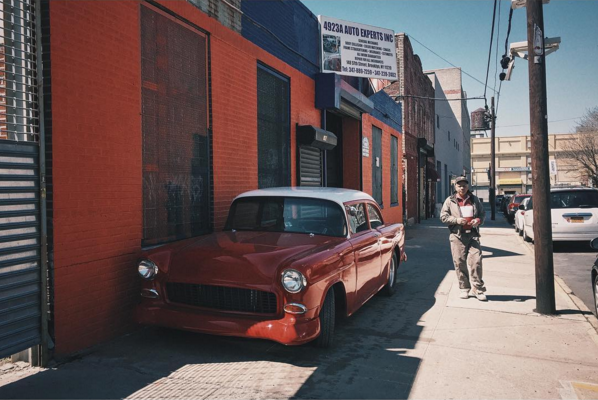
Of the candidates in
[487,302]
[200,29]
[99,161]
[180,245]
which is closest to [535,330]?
[487,302]

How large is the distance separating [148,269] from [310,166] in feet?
23.1

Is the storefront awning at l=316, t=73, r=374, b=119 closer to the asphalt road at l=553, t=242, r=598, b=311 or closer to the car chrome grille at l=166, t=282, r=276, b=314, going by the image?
the asphalt road at l=553, t=242, r=598, b=311

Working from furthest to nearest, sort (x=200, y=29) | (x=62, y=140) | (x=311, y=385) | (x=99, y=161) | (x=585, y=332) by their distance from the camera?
(x=200, y=29) → (x=585, y=332) → (x=99, y=161) → (x=62, y=140) → (x=311, y=385)

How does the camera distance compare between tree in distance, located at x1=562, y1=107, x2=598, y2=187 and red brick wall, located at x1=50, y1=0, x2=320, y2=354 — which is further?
tree in distance, located at x1=562, y1=107, x2=598, y2=187

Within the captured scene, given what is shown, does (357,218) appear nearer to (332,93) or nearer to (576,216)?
(332,93)

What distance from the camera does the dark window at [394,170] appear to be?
19.6 metres

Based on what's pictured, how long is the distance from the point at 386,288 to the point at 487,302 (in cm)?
147

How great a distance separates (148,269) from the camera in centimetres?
461

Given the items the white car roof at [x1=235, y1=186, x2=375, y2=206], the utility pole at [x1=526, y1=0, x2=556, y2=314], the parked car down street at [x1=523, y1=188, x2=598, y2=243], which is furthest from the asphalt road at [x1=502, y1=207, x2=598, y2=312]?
the white car roof at [x1=235, y1=186, x2=375, y2=206]

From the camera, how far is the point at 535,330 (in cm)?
547

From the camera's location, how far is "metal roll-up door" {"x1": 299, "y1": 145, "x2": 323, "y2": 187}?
10695 millimetres

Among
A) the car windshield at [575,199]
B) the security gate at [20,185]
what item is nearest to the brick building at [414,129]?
the car windshield at [575,199]

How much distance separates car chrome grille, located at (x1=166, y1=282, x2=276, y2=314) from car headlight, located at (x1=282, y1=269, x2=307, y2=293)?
162 millimetres

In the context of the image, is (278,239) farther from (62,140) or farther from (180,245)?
(62,140)
